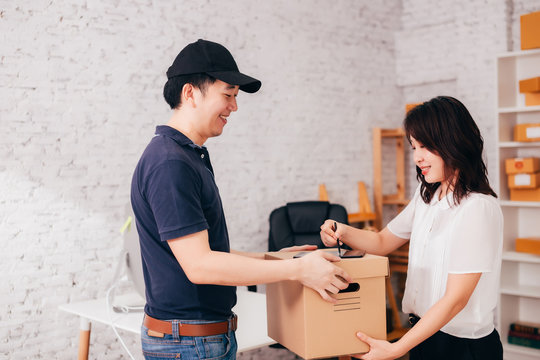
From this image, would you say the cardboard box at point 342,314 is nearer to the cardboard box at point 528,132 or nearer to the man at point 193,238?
the man at point 193,238

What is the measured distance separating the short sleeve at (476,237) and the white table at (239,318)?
36.8 inches

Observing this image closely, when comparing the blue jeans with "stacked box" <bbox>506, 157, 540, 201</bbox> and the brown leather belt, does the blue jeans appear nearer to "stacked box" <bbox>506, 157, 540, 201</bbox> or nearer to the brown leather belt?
the brown leather belt

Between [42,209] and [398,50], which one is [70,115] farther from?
[398,50]

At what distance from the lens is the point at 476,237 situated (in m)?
→ 1.72

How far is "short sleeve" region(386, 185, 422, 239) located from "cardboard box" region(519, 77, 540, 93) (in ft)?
8.74

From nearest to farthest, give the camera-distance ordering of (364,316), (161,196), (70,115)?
(161,196)
(364,316)
(70,115)

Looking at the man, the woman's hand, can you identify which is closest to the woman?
the woman's hand

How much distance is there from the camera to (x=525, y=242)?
4414 millimetres

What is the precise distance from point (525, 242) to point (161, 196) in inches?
148

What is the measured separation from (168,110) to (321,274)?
105 inches

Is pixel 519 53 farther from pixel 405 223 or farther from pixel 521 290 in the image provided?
pixel 405 223

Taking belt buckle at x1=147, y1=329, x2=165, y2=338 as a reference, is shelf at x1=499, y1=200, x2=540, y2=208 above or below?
above

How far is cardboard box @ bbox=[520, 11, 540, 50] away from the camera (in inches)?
166

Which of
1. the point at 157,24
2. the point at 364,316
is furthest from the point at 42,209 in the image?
the point at 364,316
